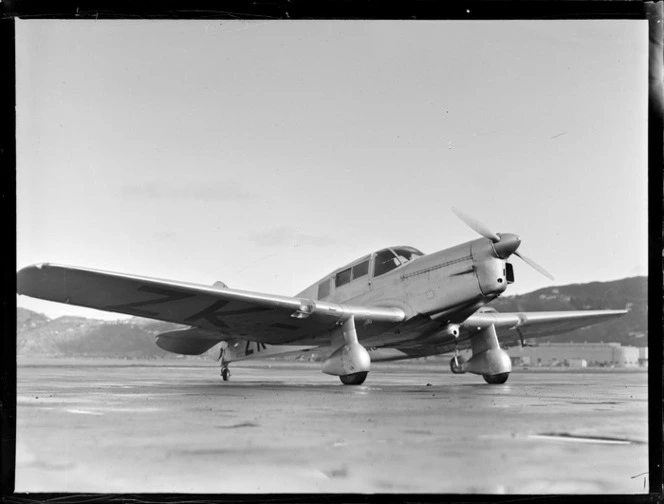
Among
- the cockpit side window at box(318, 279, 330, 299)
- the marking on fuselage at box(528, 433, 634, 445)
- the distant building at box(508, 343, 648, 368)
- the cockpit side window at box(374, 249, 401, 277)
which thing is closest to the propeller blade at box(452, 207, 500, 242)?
the cockpit side window at box(374, 249, 401, 277)

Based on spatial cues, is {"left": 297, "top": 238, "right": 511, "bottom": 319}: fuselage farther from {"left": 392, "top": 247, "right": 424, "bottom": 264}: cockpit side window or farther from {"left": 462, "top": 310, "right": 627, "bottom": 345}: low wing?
{"left": 462, "top": 310, "right": 627, "bottom": 345}: low wing

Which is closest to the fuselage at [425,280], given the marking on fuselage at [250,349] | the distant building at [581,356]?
the marking on fuselage at [250,349]

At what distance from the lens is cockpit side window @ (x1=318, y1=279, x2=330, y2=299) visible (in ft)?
51.0

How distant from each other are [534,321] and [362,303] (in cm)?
574

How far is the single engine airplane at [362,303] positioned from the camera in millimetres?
11641

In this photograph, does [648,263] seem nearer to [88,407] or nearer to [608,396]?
[608,396]

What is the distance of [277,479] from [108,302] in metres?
7.16

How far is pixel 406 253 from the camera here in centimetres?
1438

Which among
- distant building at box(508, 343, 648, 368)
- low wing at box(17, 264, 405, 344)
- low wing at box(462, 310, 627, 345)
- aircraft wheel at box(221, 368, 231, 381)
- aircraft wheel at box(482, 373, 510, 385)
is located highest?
low wing at box(17, 264, 405, 344)

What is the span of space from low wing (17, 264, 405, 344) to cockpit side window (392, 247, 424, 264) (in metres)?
1.18

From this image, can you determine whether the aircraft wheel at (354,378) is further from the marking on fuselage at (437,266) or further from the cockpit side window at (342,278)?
the cockpit side window at (342,278)

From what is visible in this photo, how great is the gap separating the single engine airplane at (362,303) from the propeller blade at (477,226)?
0.02 metres
